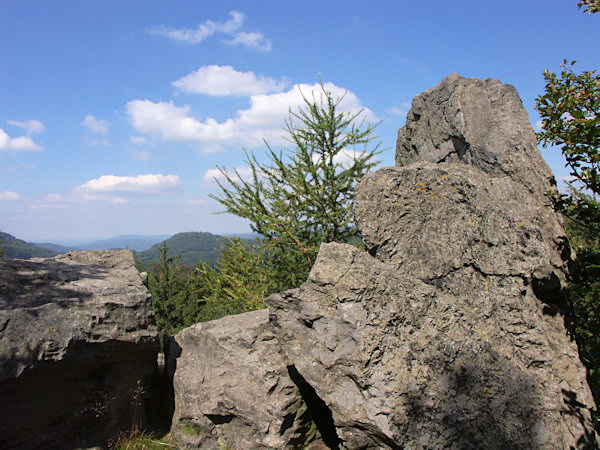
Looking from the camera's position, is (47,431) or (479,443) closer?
(479,443)

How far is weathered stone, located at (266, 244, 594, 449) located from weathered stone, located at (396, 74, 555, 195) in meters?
2.27

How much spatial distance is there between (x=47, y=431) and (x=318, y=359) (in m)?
3.69

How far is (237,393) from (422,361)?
108 inches

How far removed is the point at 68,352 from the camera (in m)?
4.98

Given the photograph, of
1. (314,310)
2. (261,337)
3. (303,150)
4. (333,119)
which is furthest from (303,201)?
(314,310)

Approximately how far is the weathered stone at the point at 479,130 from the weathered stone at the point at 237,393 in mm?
4727

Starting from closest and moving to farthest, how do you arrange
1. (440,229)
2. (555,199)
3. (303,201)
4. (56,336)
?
(56,336)
(440,229)
(555,199)
(303,201)

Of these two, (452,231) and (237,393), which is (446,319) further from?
(237,393)

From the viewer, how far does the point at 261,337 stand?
5.97 metres

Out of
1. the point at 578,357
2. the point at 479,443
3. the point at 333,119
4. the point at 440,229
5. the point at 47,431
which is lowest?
the point at 47,431

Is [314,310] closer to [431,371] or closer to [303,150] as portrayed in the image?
[431,371]

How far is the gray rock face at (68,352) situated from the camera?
4703mm

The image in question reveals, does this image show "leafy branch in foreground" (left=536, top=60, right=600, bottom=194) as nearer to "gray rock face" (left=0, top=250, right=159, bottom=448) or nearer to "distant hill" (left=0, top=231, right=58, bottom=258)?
"gray rock face" (left=0, top=250, right=159, bottom=448)

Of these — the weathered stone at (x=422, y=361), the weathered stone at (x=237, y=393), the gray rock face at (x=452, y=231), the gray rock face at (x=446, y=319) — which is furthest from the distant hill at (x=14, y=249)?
the gray rock face at (x=452, y=231)
